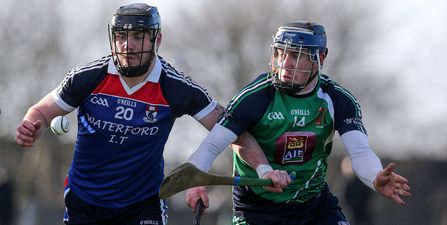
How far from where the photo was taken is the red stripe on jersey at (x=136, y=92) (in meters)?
8.36

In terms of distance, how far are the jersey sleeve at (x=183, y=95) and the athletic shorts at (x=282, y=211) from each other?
2.08 ft

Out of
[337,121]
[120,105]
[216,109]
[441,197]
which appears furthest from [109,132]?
[441,197]

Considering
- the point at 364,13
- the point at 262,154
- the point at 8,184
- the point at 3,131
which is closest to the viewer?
the point at 262,154

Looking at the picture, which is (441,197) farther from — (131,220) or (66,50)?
(131,220)

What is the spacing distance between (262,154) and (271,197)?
1.20ft

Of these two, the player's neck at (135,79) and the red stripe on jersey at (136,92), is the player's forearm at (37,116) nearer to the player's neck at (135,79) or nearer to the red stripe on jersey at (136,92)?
the red stripe on jersey at (136,92)

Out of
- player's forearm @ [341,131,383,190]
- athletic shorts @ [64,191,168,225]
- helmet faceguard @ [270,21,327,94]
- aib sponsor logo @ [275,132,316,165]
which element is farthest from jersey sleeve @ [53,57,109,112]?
player's forearm @ [341,131,383,190]

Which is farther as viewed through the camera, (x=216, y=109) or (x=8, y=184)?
(x=8, y=184)

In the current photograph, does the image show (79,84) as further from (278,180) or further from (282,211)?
(282,211)

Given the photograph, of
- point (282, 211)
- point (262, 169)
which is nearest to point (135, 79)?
point (262, 169)

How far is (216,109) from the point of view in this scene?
28.1 feet

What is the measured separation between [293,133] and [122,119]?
1.18m

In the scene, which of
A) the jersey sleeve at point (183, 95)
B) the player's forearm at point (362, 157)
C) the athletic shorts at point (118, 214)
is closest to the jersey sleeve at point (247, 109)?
the jersey sleeve at point (183, 95)

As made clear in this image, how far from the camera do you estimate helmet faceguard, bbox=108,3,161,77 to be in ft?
27.0
